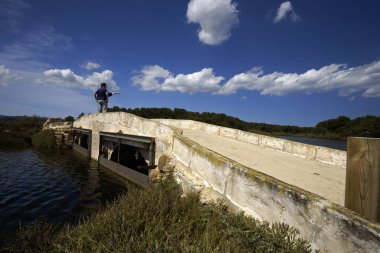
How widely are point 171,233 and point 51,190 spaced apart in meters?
7.31

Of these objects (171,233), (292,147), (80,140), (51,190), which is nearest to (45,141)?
(80,140)

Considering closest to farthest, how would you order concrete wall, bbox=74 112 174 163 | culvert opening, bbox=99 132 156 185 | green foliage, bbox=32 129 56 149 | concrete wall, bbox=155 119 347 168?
concrete wall, bbox=155 119 347 168 → concrete wall, bbox=74 112 174 163 → culvert opening, bbox=99 132 156 185 → green foliage, bbox=32 129 56 149

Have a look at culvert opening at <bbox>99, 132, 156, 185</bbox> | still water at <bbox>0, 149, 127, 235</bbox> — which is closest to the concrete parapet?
culvert opening at <bbox>99, 132, 156, 185</bbox>

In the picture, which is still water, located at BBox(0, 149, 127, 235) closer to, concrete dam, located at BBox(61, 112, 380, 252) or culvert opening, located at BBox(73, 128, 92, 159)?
concrete dam, located at BBox(61, 112, 380, 252)

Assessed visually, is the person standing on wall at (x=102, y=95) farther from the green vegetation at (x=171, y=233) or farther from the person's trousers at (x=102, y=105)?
the green vegetation at (x=171, y=233)

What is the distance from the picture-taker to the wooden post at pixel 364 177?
7.09 ft

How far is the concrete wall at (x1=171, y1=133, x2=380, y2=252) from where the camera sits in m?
2.17

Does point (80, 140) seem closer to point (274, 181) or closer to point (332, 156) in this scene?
point (332, 156)

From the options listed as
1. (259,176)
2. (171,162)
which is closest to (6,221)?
(171,162)

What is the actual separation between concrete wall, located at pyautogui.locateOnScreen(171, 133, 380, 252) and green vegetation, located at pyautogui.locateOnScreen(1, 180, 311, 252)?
173 millimetres

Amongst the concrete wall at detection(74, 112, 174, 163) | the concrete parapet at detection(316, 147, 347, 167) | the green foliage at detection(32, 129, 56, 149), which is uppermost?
the concrete wall at detection(74, 112, 174, 163)

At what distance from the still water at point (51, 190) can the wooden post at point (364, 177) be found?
5.60 metres

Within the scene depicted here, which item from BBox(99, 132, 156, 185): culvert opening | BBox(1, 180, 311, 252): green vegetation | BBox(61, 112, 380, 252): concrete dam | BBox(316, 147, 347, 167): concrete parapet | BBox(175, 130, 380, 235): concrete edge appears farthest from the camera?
BBox(99, 132, 156, 185): culvert opening

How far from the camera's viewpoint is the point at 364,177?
2.25 metres
